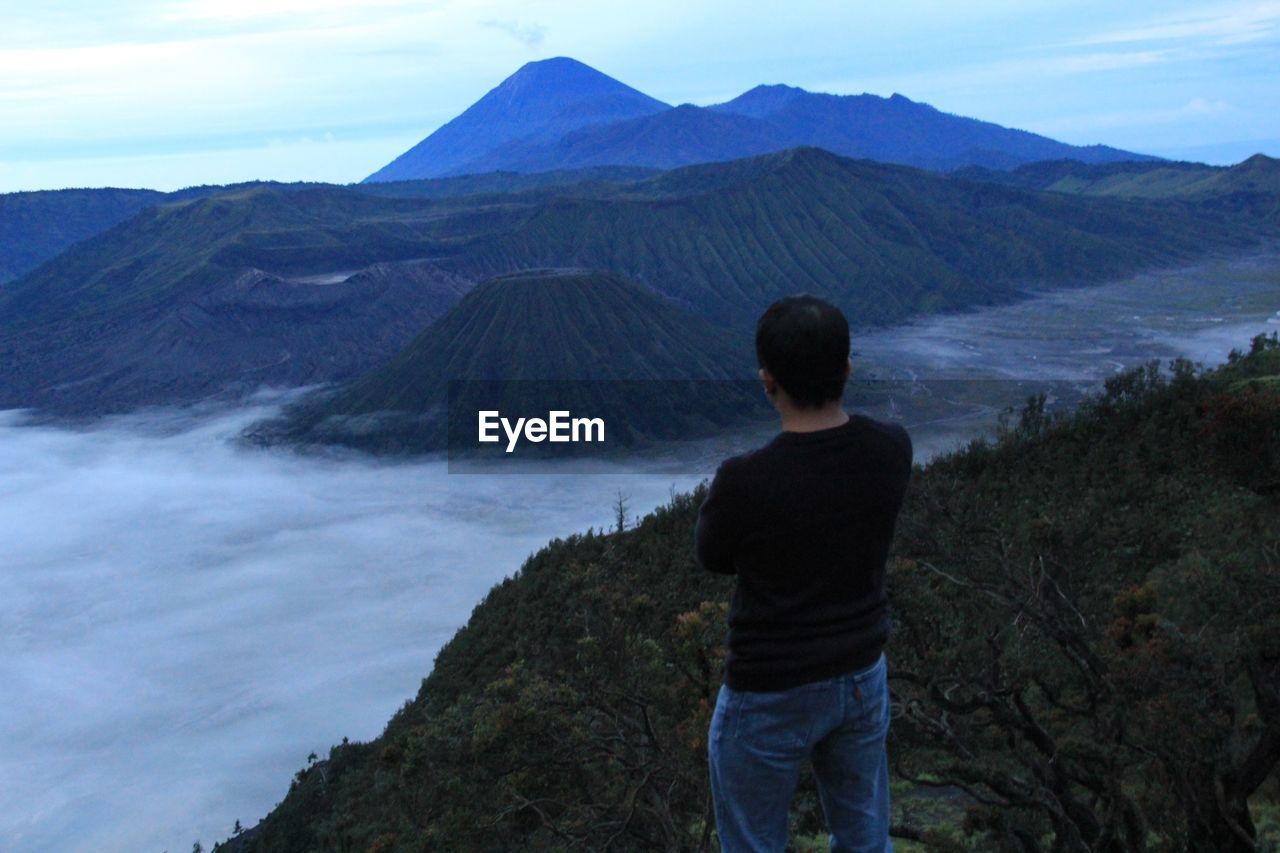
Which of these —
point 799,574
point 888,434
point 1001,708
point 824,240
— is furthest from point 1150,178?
point 799,574

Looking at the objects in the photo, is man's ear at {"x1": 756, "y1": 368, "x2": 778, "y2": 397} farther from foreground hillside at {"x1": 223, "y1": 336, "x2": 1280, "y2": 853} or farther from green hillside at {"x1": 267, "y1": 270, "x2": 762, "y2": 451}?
green hillside at {"x1": 267, "y1": 270, "x2": 762, "y2": 451}

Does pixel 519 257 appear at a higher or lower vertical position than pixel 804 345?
higher

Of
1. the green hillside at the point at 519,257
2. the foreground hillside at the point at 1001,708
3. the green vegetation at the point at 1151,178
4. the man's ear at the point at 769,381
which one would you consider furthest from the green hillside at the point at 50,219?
the man's ear at the point at 769,381

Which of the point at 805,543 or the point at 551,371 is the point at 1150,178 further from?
the point at 805,543

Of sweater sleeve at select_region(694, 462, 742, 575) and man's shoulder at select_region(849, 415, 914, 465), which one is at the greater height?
man's shoulder at select_region(849, 415, 914, 465)

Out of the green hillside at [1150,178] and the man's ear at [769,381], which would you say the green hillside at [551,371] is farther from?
the green hillside at [1150,178]

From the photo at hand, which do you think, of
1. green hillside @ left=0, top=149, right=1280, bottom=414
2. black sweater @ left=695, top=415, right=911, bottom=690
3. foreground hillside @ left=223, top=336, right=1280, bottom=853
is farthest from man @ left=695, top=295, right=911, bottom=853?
green hillside @ left=0, top=149, right=1280, bottom=414

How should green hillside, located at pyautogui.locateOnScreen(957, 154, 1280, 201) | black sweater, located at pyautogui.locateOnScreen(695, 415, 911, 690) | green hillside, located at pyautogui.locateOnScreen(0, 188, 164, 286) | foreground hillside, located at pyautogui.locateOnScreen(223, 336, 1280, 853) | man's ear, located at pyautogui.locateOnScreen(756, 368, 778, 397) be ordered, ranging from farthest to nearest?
green hillside, located at pyautogui.locateOnScreen(0, 188, 164, 286) → green hillside, located at pyautogui.locateOnScreen(957, 154, 1280, 201) → foreground hillside, located at pyautogui.locateOnScreen(223, 336, 1280, 853) → man's ear, located at pyautogui.locateOnScreen(756, 368, 778, 397) → black sweater, located at pyautogui.locateOnScreen(695, 415, 911, 690)

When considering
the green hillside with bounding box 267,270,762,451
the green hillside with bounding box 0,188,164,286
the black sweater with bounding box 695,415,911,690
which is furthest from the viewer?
the green hillside with bounding box 0,188,164,286
